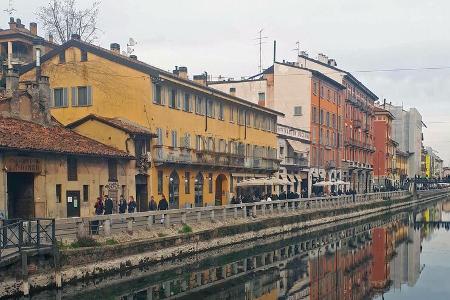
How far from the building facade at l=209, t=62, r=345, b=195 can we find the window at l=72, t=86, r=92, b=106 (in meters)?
31.7

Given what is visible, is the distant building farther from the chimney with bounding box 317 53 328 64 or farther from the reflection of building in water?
the reflection of building in water

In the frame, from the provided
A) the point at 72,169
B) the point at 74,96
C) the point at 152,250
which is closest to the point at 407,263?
the point at 152,250

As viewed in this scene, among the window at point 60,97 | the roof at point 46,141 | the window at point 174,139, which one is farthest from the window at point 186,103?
the roof at point 46,141

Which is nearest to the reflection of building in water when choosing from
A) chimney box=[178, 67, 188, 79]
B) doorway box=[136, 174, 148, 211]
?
doorway box=[136, 174, 148, 211]

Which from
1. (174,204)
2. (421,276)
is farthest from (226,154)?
(421,276)

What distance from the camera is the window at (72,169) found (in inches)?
1190

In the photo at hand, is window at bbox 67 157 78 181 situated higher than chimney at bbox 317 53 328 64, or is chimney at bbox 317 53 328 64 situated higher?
chimney at bbox 317 53 328 64

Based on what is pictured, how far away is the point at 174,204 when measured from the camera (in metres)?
40.2

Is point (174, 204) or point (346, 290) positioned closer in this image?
point (346, 290)

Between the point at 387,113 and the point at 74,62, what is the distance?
3328 inches

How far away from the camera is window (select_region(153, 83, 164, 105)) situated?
38.7 metres

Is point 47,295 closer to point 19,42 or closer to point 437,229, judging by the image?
point 437,229

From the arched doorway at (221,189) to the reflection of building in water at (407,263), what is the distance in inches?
603

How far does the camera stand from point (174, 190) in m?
40.4
